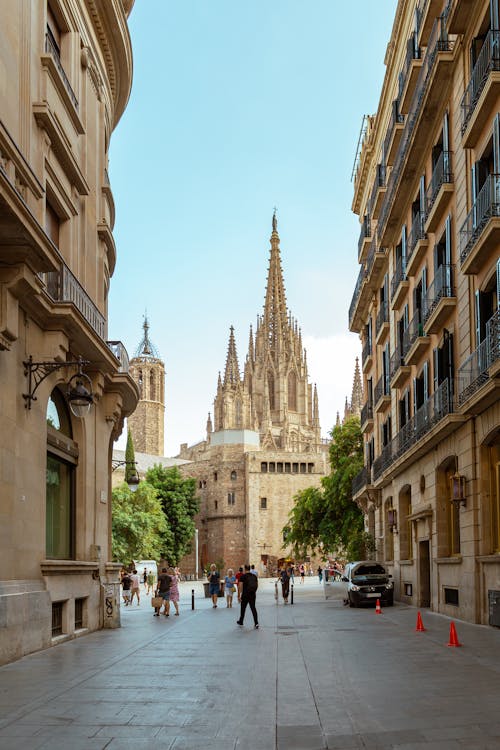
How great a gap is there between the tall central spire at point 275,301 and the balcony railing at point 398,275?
366 feet

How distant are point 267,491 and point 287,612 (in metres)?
65.3

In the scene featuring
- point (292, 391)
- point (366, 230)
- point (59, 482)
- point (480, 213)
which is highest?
point (292, 391)

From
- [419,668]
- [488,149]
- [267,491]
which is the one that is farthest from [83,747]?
[267,491]

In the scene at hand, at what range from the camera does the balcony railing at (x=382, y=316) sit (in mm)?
34094

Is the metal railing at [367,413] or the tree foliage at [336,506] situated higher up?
the metal railing at [367,413]

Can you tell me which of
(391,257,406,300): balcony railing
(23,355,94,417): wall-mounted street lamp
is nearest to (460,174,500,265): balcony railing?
(23,355,94,417): wall-mounted street lamp

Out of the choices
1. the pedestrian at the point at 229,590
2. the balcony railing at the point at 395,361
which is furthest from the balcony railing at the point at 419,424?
the pedestrian at the point at 229,590

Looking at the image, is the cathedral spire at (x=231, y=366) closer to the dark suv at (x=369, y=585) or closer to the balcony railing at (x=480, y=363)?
the dark suv at (x=369, y=585)

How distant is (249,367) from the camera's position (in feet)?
467

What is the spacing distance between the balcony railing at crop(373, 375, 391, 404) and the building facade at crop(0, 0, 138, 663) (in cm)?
1158

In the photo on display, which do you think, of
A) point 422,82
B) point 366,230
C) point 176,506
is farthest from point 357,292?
point 176,506

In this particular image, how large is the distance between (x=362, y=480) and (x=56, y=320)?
24.9 metres

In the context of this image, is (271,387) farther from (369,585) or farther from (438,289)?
(438,289)

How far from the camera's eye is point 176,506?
287ft
